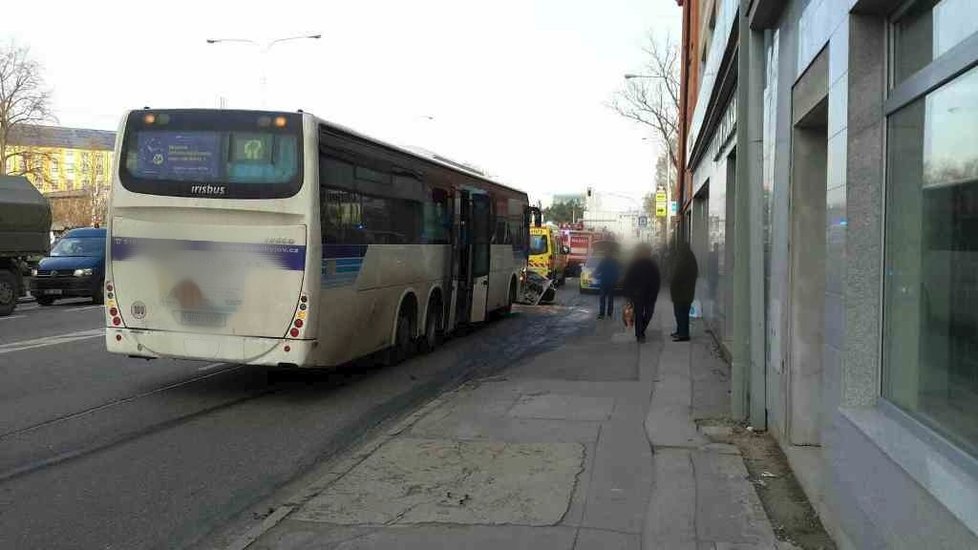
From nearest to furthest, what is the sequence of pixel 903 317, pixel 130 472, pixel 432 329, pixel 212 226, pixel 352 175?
1. pixel 903 317
2. pixel 130 472
3. pixel 212 226
4. pixel 352 175
5. pixel 432 329

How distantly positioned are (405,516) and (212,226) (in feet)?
15.2

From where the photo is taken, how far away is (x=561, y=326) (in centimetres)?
1742

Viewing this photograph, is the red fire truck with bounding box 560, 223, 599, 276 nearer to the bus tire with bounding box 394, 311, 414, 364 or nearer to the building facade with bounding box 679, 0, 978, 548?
the bus tire with bounding box 394, 311, 414, 364

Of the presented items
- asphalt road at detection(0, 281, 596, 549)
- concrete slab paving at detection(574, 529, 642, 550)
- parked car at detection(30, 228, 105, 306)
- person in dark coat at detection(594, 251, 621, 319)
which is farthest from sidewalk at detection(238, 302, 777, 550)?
parked car at detection(30, 228, 105, 306)

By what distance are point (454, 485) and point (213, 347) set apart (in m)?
3.94

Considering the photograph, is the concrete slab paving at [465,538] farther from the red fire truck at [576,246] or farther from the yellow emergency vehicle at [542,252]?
the red fire truck at [576,246]

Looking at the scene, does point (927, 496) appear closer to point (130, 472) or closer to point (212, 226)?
point (130, 472)

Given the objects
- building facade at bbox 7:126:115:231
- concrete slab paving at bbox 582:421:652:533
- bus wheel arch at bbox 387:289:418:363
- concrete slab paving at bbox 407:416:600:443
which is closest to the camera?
concrete slab paving at bbox 582:421:652:533

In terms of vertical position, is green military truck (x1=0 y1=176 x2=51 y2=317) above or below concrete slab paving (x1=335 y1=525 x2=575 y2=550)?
above

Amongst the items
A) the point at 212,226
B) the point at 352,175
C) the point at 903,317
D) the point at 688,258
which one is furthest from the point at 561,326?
the point at 903,317

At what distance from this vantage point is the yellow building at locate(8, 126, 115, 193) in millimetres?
57438

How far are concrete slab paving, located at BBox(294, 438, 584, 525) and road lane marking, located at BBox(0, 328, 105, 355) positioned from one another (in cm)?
821

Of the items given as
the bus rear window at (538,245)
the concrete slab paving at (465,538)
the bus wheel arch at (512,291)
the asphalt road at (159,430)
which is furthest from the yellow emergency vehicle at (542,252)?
the concrete slab paving at (465,538)

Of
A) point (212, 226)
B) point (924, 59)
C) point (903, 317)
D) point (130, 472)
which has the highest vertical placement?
point (924, 59)
